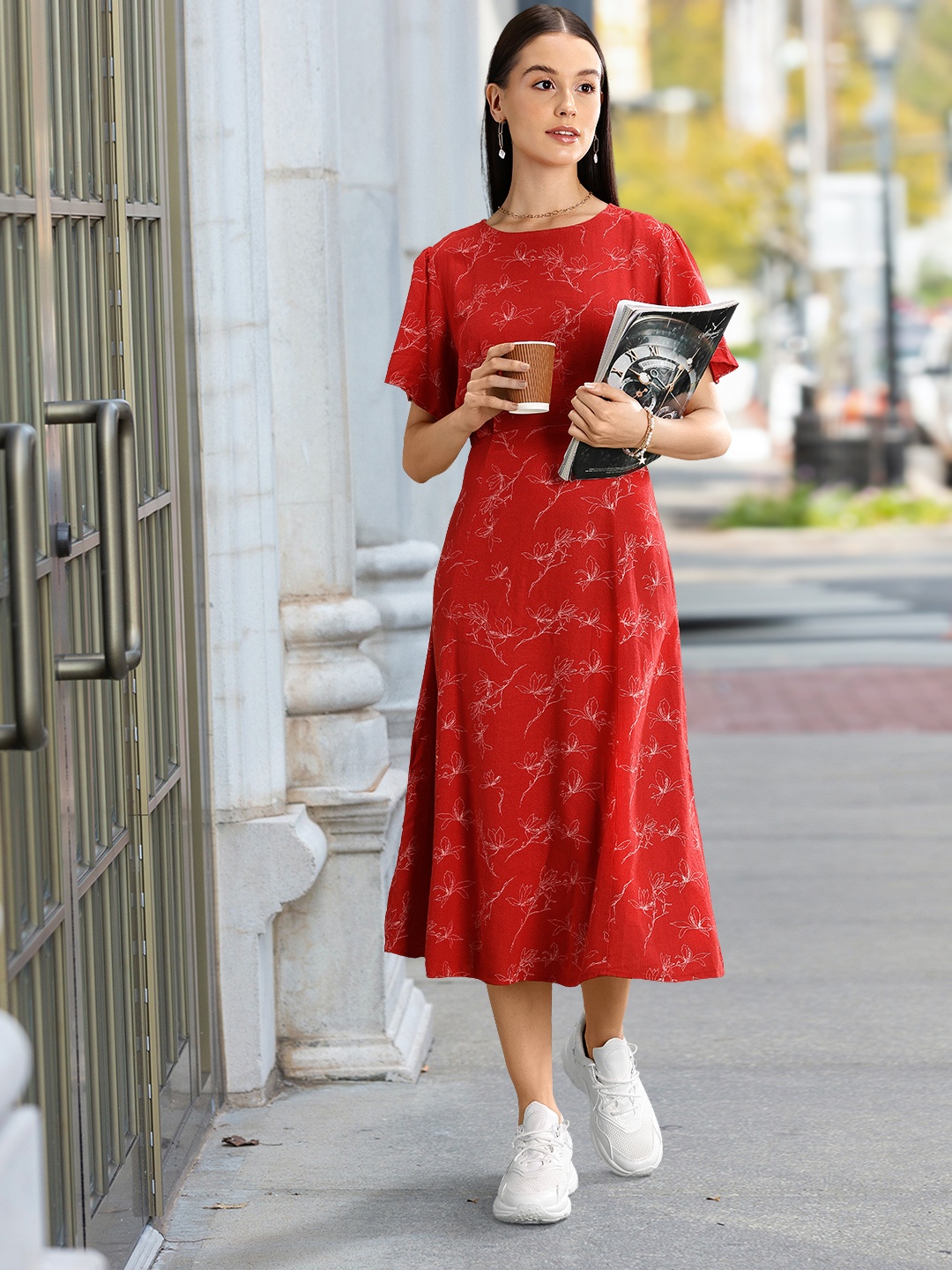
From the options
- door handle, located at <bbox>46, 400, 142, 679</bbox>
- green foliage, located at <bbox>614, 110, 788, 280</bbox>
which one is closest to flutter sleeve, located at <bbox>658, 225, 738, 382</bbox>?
door handle, located at <bbox>46, 400, 142, 679</bbox>

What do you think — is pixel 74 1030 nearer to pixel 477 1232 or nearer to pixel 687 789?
pixel 477 1232

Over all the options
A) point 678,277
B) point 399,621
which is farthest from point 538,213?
point 399,621

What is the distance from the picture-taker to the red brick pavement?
842 cm

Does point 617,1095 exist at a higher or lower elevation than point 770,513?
lower

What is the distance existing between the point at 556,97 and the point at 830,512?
15.1 m

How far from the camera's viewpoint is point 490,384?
3016 mm

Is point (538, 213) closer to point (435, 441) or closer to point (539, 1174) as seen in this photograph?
point (435, 441)

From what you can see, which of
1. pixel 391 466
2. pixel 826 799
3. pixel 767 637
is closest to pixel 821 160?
pixel 767 637

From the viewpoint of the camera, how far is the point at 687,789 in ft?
10.7

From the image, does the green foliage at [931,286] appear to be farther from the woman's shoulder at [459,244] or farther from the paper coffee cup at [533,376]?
the paper coffee cup at [533,376]

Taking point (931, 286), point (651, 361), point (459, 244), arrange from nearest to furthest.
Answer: point (651, 361) < point (459, 244) < point (931, 286)

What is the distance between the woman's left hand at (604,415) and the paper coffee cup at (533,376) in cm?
6

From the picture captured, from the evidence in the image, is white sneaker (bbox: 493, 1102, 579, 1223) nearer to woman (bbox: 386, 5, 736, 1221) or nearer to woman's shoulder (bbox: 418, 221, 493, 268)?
woman (bbox: 386, 5, 736, 1221)

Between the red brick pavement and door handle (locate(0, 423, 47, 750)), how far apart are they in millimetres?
6460
